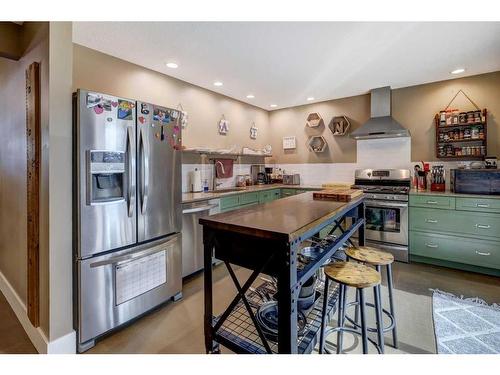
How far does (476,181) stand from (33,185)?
15.2 ft

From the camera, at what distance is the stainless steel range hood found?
3.81 m

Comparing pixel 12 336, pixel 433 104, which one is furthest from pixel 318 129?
pixel 12 336

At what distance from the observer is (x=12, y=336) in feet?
6.57

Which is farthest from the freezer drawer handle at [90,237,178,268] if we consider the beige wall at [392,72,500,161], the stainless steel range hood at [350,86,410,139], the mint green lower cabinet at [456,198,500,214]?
the beige wall at [392,72,500,161]

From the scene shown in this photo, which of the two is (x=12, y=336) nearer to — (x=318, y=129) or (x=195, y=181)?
(x=195, y=181)

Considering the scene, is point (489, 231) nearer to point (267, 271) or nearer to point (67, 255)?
point (267, 271)

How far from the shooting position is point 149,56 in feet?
9.13

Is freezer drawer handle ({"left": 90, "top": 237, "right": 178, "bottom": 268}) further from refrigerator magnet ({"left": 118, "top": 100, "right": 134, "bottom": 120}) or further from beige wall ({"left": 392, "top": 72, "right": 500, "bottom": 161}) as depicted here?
beige wall ({"left": 392, "top": 72, "right": 500, "bottom": 161})

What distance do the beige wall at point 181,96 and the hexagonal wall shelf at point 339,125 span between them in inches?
57.2

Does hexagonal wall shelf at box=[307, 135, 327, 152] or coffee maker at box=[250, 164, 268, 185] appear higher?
hexagonal wall shelf at box=[307, 135, 327, 152]

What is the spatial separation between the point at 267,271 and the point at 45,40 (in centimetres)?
210

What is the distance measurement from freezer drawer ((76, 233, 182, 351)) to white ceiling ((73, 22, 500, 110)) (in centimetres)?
194
